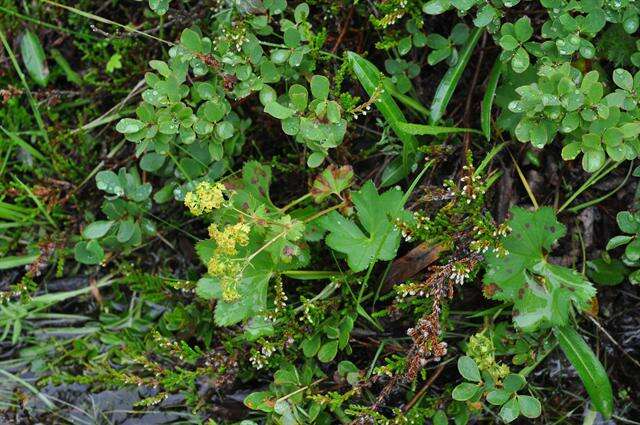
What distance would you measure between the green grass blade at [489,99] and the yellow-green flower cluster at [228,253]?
945mm

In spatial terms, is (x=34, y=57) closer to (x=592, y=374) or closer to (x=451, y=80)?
(x=451, y=80)

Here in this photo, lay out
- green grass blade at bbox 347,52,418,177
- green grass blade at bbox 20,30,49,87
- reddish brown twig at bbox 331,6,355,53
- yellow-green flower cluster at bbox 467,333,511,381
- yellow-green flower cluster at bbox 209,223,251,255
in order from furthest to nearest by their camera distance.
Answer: green grass blade at bbox 20,30,49,87 < reddish brown twig at bbox 331,6,355,53 < green grass blade at bbox 347,52,418,177 < yellow-green flower cluster at bbox 467,333,511,381 < yellow-green flower cluster at bbox 209,223,251,255

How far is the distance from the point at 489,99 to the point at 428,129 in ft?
0.80

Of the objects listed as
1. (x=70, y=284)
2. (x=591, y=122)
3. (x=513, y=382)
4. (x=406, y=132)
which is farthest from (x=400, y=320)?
(x=70, y=284)

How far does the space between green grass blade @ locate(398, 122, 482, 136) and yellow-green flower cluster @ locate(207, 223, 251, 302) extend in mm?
694

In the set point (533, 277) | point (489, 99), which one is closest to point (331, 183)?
point (489, 99)

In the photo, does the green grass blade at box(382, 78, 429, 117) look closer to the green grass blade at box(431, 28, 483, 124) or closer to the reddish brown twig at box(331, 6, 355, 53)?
the green grass blade at box(431, 28, 483, 124)

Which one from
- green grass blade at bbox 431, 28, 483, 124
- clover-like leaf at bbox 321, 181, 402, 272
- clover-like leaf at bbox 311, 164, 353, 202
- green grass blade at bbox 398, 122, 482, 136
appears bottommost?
clover-like leaf at bbox 321, 181, 402, 272

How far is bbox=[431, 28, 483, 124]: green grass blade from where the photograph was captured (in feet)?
8.45

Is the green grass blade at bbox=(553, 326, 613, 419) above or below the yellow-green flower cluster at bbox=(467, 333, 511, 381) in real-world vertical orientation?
below

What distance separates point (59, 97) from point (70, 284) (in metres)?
0.85

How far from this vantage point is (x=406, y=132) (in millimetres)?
2500

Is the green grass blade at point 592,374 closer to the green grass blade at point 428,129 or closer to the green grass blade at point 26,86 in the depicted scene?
the green grass blade at point 428,129

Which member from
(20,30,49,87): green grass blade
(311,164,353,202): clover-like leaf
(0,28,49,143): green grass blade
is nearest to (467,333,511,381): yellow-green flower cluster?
(311,164,353,202): clover-like leaf
